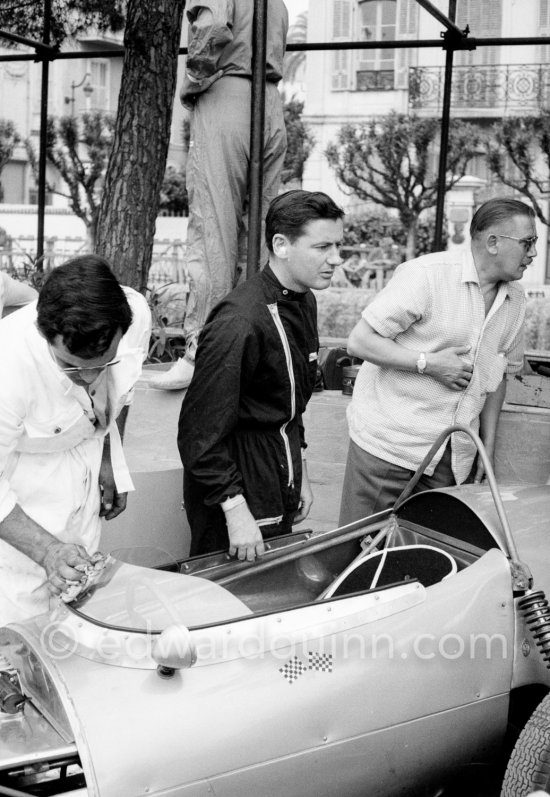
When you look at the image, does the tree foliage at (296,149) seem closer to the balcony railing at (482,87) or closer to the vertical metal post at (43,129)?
the balcony railing at (482,87)

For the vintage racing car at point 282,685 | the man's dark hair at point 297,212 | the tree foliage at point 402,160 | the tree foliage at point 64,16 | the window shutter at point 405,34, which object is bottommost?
the vintage racing car at point 282,685

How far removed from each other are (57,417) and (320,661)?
84cm

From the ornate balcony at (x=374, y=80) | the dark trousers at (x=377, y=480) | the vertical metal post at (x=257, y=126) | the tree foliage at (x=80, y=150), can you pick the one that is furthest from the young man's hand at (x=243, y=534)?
the ornate balcony at (x=374, y=80)

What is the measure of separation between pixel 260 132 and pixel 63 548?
7.79 feet

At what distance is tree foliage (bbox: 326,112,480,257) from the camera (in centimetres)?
2662

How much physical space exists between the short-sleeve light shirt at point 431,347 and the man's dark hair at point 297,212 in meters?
0.51

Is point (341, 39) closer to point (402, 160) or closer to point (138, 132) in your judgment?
point (402, 160)

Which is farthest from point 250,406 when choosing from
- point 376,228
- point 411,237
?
point 376,228

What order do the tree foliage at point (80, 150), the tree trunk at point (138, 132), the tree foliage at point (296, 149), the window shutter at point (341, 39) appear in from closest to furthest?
the tree trunk at point (138, 132)
the tree foliage at point (80, 150)
the tree foliage at point (296, 149)
the window shutter at point (341, 39)

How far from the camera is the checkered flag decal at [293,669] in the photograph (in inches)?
85.5

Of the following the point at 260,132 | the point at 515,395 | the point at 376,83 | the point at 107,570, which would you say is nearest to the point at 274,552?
the point at 107,570

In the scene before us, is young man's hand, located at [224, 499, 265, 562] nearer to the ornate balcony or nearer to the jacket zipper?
the jacket zipper

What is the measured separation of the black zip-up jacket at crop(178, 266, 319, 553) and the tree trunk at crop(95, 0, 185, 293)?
290 centimetres

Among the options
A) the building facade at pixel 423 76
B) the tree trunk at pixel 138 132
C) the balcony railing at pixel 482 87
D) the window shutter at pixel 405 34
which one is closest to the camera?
the tree trunk at pixel 138 132
